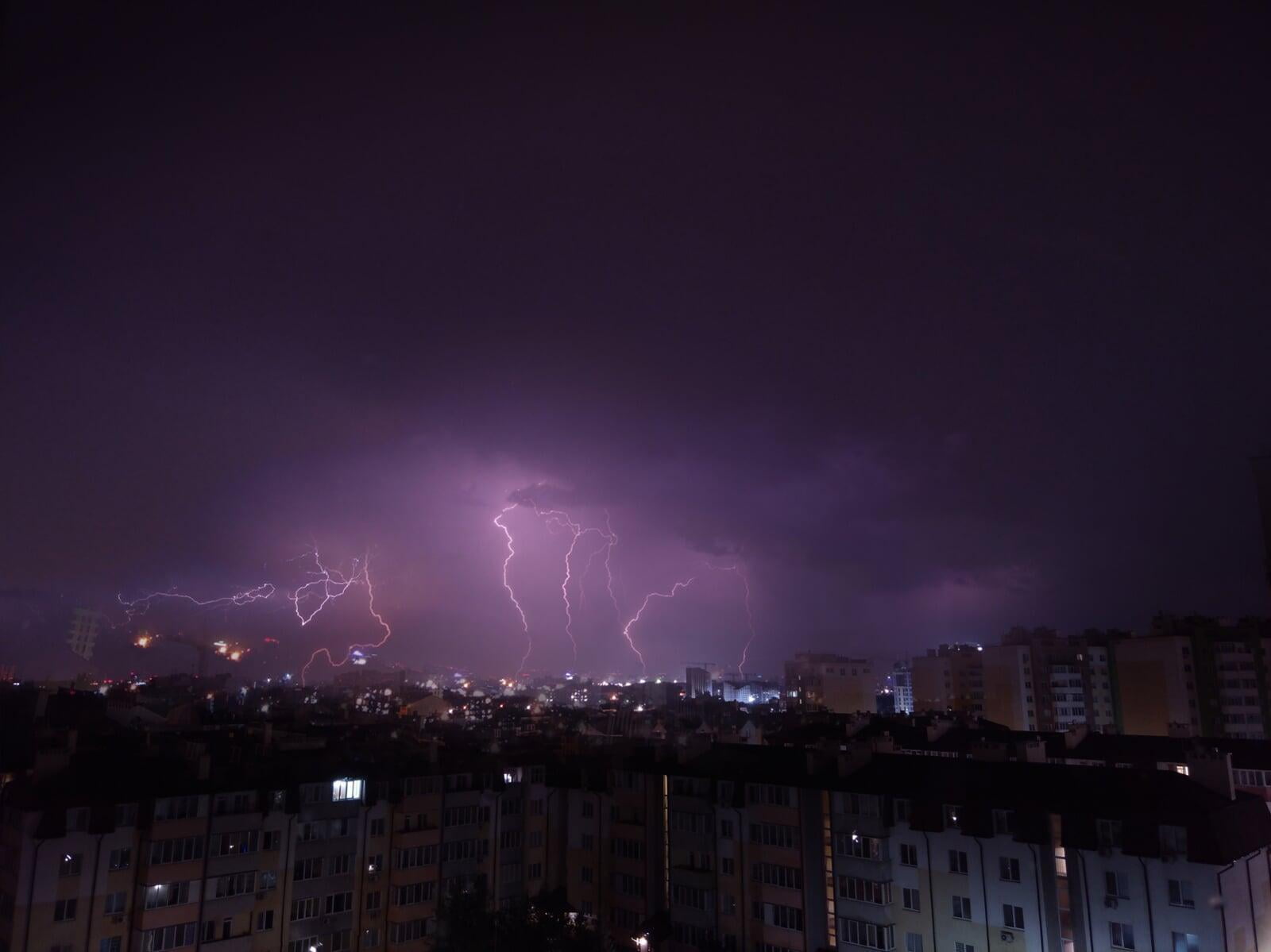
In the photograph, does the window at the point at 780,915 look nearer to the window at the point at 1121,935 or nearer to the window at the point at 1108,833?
the window at the point at 1121,935

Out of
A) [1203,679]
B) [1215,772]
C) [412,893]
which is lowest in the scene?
[412,893]

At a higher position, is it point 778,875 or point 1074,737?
point 1074,737

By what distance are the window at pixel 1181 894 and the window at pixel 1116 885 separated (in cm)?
65

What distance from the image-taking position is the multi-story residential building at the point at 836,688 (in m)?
76.1

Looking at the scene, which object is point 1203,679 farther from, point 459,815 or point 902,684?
point 902,684

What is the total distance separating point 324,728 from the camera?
27.0 meters

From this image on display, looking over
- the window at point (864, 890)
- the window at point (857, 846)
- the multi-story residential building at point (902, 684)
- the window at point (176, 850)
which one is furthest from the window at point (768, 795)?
the multi-story residential building at point (902, 684)

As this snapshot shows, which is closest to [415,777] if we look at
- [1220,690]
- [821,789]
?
[821,789]

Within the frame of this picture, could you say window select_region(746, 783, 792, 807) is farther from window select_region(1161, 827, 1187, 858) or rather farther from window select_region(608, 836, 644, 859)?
window select_region(1161, 827, 1187, 858)

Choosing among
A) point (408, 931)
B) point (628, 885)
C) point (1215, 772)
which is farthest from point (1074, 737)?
point (408, 931)

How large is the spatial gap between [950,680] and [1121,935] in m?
56.5

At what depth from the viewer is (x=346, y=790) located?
19.1 m

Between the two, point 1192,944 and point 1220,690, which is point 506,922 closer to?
point 1192,944

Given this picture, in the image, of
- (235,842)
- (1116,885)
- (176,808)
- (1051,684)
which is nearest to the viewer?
(1116,885)
